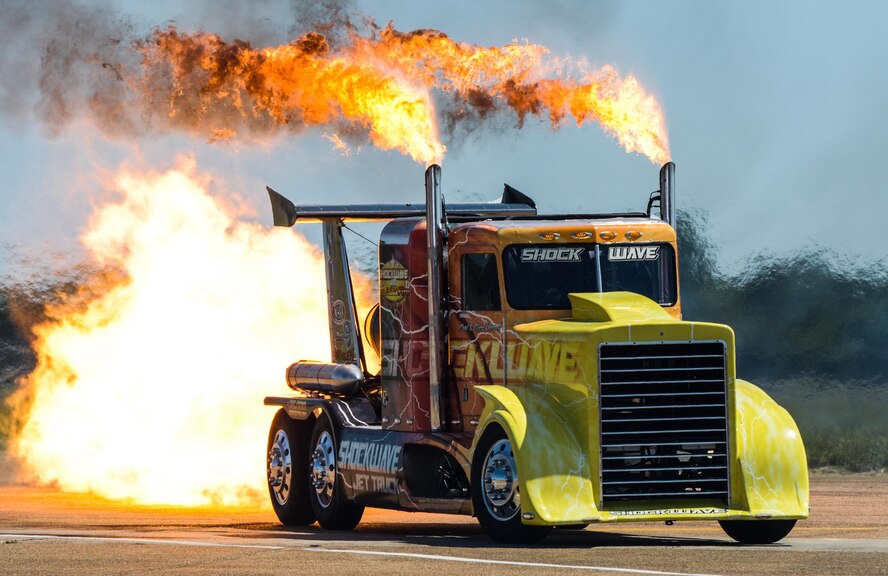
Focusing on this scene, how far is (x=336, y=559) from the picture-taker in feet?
63.7

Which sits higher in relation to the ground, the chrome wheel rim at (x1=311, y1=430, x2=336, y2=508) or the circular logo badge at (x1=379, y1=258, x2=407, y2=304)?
the circular logo badge at (x1=379, y1=258, x2=407, y2=304)

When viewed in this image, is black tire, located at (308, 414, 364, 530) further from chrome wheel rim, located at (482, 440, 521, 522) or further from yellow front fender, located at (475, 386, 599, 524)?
yellow front fender, located at (475, 386, 599, 524)

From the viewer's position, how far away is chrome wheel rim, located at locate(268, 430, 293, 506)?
26891 millimetres

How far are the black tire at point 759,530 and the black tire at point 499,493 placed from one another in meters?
2.30

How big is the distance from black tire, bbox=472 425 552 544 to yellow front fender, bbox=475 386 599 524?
0.27 m

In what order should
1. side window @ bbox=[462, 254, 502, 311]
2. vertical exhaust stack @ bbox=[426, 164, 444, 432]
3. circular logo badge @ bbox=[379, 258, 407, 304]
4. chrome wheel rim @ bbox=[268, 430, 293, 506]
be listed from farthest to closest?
chrome wheel rim @ bbox=[268, 430, 293, 506], circular logo badge @ bbox=[379, 258, 407, 304], vertical exhaust stack @ bbox=[426, 164, 444, 432], side window @ bbox=[462, 254, 502, 311]

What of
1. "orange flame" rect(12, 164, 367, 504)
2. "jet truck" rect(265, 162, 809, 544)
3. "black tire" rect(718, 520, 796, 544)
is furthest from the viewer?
"orange flame" rect(12, 164, 367, 504)

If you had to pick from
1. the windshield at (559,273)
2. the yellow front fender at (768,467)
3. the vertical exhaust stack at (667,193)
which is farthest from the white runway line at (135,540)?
the vertical exhaust stack at (667,193)

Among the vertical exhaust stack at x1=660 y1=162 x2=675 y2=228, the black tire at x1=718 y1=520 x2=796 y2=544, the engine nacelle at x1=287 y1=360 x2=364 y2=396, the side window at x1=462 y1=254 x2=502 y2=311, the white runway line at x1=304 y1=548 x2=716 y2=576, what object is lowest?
the white runway line at x1=304 y1=548 x2=716 y2=576

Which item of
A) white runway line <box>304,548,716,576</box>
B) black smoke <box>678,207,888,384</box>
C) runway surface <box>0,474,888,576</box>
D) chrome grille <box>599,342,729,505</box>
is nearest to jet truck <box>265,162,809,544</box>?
chrome grille <box>599,342,729,505</box>

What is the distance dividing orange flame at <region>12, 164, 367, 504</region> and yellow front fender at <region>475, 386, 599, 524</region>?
36.2 feet

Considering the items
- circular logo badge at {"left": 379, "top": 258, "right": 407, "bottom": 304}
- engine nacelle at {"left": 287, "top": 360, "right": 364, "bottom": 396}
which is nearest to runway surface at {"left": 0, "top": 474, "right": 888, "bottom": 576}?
engine nacelle at {"left": 287, "top": 360, "right": 364, "bottom": 396}

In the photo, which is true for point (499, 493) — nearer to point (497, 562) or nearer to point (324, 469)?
point (497, 562)

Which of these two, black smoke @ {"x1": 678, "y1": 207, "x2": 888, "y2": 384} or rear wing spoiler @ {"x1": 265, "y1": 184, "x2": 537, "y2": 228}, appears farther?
black smoke @ {"x1": 678, "y1": 207, "x2": 888, "y2": 384}
